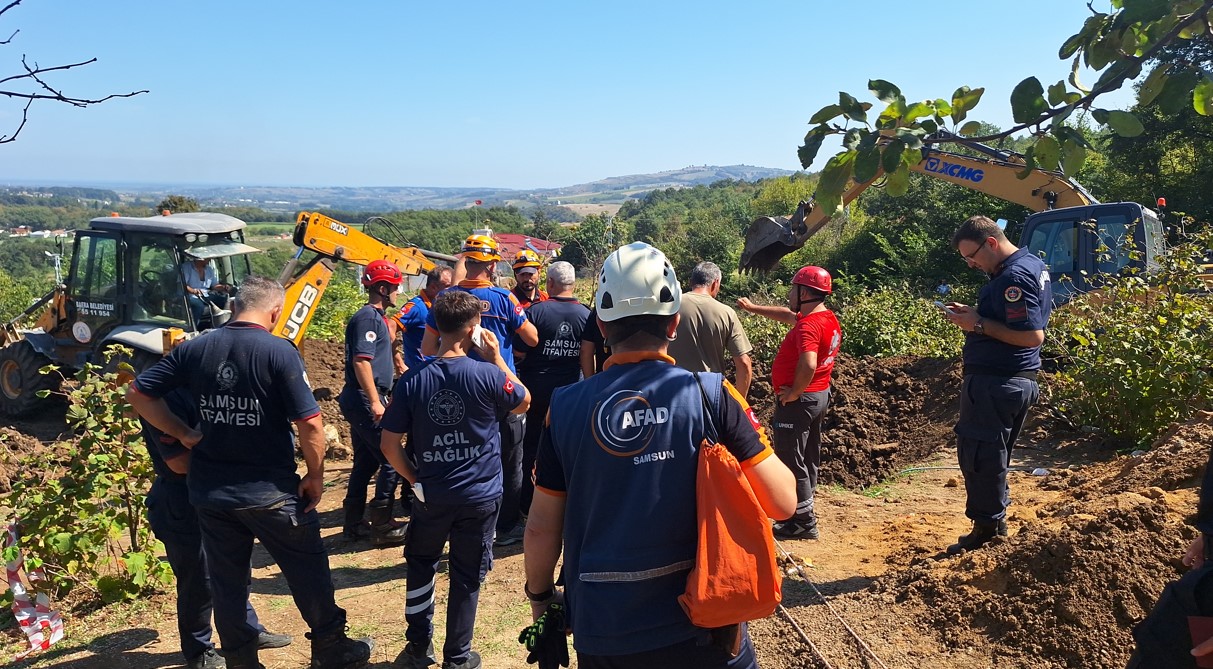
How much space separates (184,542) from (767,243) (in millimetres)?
6255

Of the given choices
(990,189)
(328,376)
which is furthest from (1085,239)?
(328,376)

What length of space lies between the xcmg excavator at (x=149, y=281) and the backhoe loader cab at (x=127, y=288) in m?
0.01

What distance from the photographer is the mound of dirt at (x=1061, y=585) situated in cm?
363

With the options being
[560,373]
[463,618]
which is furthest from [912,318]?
[463,618]

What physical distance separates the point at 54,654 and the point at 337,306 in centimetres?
1426

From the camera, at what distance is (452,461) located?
3.73 m

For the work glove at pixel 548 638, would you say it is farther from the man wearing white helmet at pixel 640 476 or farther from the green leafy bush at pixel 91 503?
the green leafy bush at pixel 91 503

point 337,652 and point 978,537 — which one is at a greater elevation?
point 978,537

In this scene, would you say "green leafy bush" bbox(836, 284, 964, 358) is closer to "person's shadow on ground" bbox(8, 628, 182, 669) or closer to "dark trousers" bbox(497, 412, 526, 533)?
"dark trousers" bbox(497, 412, 526, 533)

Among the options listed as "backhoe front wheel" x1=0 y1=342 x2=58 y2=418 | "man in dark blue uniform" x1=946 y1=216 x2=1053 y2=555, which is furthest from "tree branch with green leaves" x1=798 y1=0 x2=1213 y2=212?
"backhoe front wheel" x1=0 y1=342 x2=58 y2=418

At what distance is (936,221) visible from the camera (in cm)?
2248

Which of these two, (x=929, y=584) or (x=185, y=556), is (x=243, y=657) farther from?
(x=929, y=584)

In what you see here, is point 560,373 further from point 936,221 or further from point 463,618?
point 936,221

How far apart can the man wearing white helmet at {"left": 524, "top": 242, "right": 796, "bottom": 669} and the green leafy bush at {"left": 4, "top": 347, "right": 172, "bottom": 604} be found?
358 cm
